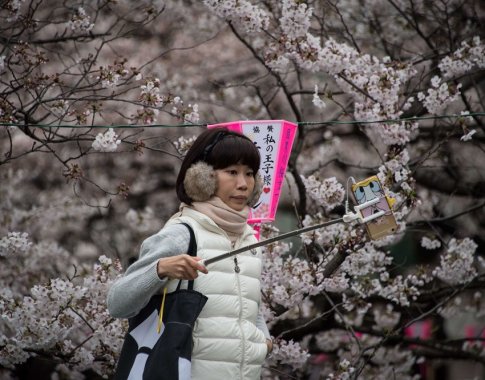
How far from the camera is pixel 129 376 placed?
2.83 m

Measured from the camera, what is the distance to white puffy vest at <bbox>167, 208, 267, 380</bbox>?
9.49 feet

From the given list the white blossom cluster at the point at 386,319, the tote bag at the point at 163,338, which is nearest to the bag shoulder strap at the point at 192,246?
the tote bag at the point at 163,338

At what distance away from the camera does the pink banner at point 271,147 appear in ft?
14.0

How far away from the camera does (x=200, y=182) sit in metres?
3.06

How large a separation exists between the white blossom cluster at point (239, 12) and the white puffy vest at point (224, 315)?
2.73m

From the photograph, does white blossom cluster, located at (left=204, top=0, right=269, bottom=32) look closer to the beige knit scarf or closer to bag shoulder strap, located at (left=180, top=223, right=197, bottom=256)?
the beige knit scarf

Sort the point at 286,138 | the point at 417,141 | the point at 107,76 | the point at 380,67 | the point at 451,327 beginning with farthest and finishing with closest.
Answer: the point at 451,327
the point at 417,141
the point at 380,67
the point at 107,76
the point at 286,138

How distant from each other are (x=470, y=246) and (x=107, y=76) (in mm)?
2984

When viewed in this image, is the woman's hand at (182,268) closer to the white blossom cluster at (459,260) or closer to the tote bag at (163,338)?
the tote bag at (163,338)

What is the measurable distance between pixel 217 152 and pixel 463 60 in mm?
3372

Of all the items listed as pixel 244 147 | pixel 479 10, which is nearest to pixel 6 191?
pixel 479 10

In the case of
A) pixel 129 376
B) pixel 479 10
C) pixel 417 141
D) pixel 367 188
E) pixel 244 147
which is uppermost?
pixel 479 10

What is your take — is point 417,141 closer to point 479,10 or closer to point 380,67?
point 479,10

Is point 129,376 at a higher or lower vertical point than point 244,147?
lower
